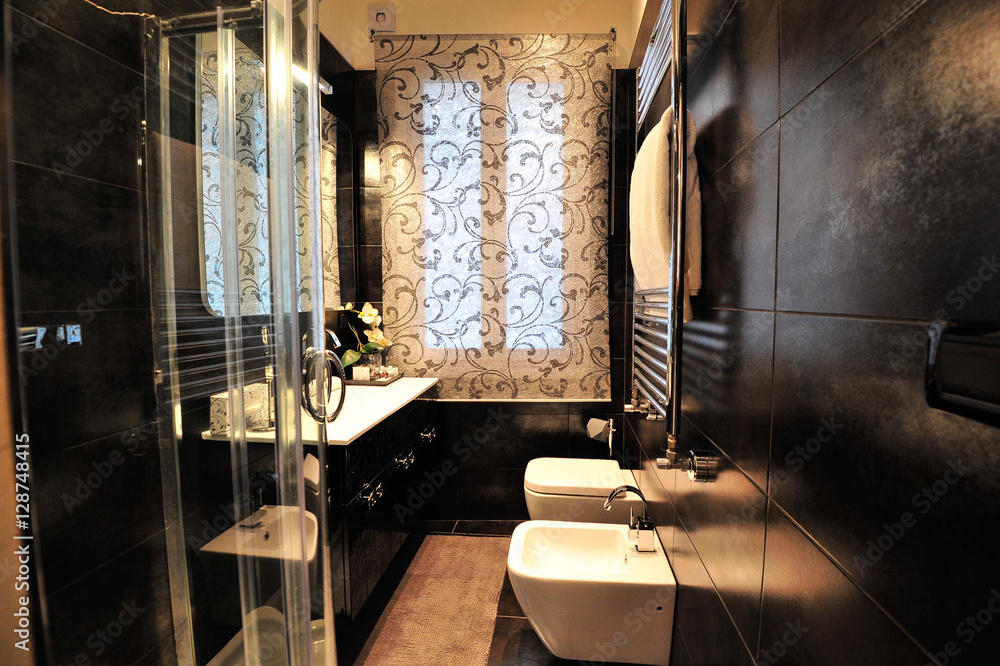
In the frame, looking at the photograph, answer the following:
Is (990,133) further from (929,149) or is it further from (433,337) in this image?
(433,337)

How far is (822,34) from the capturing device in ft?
2.02

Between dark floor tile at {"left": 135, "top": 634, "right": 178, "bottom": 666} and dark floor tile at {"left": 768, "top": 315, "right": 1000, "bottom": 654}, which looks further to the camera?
dark floor tile at {"left": 135, "top": 634, "right": 178, "bottom": 666}

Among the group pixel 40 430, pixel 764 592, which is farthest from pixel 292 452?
pixel 764 592

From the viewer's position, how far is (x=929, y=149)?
0.43 meters

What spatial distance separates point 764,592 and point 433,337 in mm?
2039

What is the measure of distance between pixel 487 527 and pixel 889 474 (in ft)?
7.74

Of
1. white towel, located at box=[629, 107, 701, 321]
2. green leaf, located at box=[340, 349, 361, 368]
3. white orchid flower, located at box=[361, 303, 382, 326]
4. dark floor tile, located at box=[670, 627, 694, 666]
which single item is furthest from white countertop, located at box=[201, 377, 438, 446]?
dark floor tile, located at box=[670, 627, 694, 666]

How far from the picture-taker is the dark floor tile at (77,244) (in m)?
0.42

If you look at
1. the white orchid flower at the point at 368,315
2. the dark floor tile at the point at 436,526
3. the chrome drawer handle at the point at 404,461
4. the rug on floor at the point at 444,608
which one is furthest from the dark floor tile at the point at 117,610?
the dark floor tile at the point at 436,526

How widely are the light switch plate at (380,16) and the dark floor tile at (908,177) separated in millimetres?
2568

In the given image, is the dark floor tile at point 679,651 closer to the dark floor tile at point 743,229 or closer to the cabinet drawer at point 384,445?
the dark floor tile at point 743,229

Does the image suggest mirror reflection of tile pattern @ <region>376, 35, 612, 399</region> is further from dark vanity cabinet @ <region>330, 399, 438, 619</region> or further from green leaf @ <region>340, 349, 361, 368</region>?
dark vanity cabinet @ <region>330, 399, 438, 619</region>

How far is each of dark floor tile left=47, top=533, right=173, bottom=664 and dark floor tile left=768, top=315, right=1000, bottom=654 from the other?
0.80 meters

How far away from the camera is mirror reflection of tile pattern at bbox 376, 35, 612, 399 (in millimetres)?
2482
